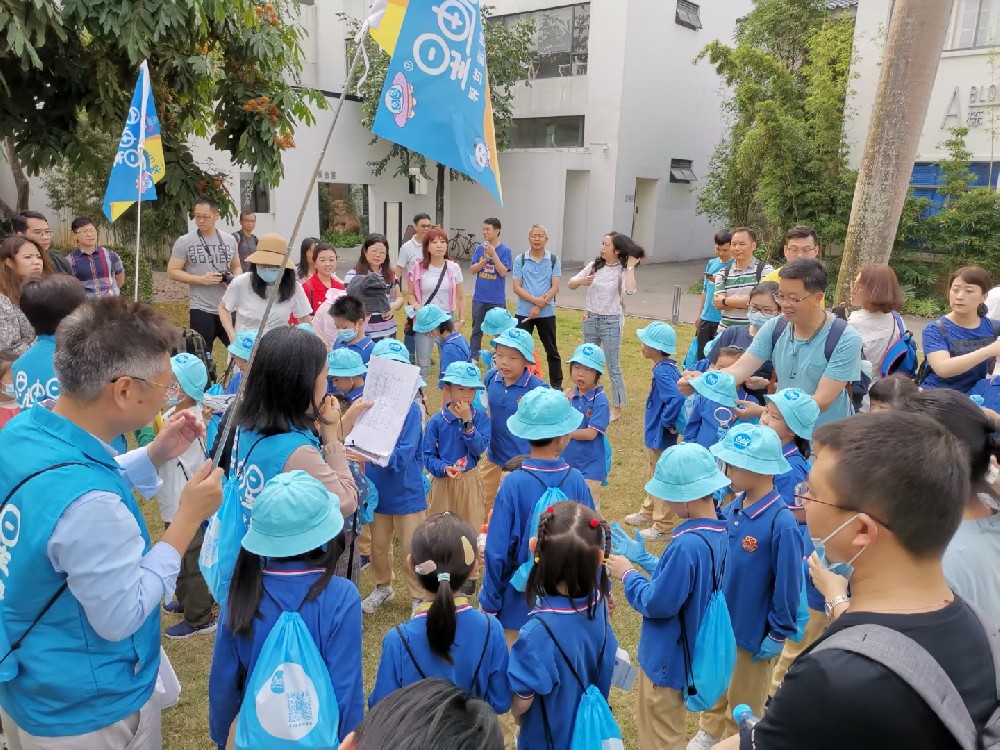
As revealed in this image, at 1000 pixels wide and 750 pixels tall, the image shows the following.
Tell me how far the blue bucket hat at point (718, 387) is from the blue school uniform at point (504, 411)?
0.99 meters

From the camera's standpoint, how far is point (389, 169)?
2141 centimetres

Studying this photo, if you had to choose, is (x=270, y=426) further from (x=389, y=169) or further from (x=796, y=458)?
(x=389, y=169)

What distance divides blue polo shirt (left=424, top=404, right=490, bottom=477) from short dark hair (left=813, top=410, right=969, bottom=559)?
2702mm

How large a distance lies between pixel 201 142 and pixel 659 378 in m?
16.2

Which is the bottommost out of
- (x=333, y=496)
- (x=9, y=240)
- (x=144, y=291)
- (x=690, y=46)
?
(x=144, y=291)

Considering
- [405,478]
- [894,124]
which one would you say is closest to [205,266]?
[405,478]

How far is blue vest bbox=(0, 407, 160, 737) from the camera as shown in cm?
172

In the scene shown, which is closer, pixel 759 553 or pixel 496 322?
pixel 759 553

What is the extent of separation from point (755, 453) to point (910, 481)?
1.43 metres

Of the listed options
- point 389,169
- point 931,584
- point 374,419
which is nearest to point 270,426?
point 374,419

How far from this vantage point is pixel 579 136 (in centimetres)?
2139

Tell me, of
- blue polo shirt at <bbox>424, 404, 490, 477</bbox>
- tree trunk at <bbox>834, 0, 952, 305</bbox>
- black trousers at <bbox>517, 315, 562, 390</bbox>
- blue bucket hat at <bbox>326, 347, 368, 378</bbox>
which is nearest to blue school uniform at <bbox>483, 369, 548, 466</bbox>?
blue polo shirt at <bbox>424, 404, 490, 477</bbox>

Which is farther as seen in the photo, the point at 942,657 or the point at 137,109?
the point at 137,109

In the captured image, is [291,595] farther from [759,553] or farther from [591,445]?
[591,445]
